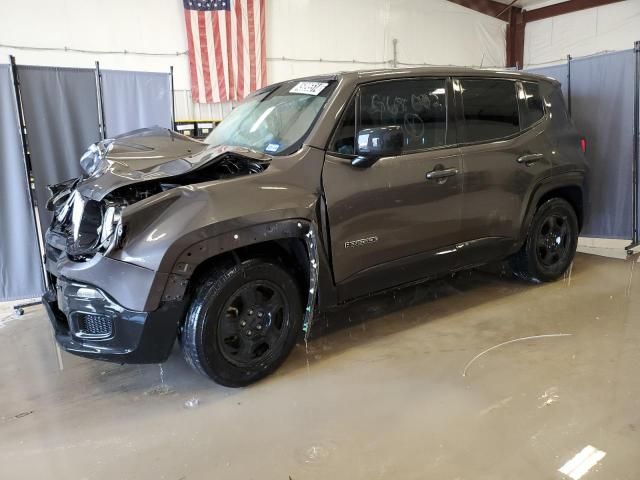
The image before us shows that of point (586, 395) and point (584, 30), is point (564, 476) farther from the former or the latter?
point (584, 30)

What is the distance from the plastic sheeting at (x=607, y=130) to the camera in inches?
210

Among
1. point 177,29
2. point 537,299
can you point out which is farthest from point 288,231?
point 177,29

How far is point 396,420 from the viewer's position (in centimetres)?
261

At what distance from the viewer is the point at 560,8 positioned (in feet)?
37.1

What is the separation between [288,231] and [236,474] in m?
1.24

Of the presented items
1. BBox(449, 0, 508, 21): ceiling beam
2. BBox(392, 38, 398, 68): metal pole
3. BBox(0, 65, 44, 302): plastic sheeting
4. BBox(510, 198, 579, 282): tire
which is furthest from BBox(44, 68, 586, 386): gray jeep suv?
BBox(449, 0, 508, 21): ceiling beam

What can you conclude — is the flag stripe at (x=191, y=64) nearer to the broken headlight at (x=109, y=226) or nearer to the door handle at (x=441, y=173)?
the door handle at (x=441, y=173)

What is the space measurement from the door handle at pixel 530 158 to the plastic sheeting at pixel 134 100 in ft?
10.8

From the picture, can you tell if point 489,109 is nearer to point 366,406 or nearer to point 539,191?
point 539,191

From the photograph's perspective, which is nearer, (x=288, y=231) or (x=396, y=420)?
(x=396, y=420)

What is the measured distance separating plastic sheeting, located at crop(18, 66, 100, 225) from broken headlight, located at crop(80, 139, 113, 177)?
3.85ft

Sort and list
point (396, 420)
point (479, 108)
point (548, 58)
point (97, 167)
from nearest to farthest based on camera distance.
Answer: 1. point (396, 420)
2. point (97, 167)
3. point (479, 108)
4. point (548, 58)

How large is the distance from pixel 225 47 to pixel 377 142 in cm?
645

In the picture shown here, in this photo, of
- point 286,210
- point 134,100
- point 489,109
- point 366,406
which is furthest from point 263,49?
point 366,406
